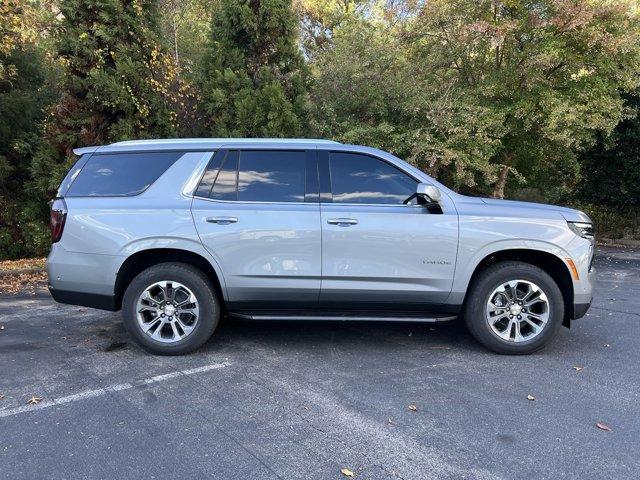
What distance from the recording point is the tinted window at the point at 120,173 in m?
4.66

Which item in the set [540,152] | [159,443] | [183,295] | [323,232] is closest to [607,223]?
[540,152]

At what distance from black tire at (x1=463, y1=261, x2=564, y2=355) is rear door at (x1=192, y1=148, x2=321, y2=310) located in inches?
56.1

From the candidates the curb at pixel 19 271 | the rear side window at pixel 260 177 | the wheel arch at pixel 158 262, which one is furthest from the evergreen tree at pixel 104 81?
the rear side window at pixel 260 177

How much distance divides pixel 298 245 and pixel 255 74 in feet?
21.2

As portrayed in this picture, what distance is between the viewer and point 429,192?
4.38 meters

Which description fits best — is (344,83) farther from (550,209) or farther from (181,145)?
(550,209)

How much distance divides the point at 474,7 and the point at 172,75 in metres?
5.81

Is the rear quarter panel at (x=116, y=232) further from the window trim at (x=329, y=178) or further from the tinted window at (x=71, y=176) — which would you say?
the window trim at (x=329, y=178)

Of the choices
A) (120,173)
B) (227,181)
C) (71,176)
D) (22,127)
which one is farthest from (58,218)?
(22,127)

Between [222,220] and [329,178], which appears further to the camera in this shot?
[329,178]

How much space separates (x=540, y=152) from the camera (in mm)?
11062

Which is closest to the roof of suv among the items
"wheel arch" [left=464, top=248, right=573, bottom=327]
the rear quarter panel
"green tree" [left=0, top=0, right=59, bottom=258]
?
the rear quarter panel

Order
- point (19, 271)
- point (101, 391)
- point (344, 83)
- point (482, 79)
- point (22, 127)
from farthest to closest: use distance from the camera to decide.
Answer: point (22, 127) → point (482, 79) → point (344, 83) → point (19, 271) → point (101, 391)

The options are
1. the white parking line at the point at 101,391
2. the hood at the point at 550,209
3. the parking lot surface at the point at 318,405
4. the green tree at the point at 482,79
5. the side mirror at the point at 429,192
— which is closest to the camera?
the parking lot surface at the point at 318,405
